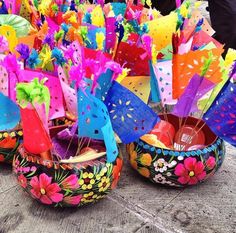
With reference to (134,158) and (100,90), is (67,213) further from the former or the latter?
(100,90)

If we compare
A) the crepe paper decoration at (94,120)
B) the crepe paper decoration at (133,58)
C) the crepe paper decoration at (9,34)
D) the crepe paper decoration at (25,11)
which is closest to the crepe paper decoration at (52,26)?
the crepe paper decoration at (9,34)

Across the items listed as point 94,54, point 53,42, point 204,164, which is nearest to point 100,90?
point 94,54

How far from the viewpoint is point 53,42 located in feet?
4.01

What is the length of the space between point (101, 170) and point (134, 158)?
0.21 metres

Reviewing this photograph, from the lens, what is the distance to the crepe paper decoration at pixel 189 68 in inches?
46.4

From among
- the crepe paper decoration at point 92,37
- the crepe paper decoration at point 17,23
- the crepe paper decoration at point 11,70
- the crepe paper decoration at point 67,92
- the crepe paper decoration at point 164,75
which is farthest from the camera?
the crepe paper decoration at point 17,23

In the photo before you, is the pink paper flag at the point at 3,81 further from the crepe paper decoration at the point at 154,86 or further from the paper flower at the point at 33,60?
the crepe paper decoration at the point at 154,86

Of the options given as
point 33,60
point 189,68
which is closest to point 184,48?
point 189,68

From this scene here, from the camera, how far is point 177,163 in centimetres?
117

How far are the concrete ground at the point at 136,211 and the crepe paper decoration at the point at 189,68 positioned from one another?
1.00ft

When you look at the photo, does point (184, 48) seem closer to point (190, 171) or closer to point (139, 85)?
point (139, 85)

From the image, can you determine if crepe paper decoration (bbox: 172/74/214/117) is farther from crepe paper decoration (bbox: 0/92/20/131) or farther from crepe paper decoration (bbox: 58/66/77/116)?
crepe paper decoration (bbox: 0/92/20/131)

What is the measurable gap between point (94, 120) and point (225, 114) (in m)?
0.36

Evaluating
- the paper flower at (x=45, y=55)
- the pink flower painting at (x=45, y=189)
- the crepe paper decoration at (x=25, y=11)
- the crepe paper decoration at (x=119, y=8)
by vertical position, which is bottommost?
the pink flower painting at (x=45, y=189)
